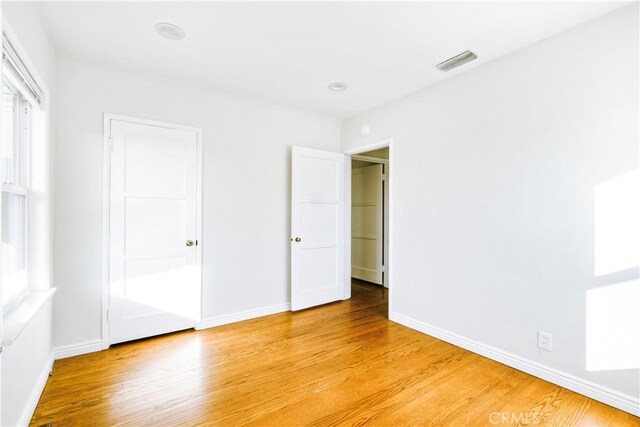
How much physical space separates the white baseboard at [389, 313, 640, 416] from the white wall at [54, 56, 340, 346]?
6.09 ft

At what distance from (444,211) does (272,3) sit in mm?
2256

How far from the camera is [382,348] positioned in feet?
9.19

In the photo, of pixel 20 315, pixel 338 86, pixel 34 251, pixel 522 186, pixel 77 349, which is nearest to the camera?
pixel 20 315

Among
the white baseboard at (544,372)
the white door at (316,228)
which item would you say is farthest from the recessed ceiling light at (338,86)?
the white baseboard at (544,372)

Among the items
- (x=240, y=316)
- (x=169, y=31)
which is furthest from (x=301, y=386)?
(x=169, y=31)

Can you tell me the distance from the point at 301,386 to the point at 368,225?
11.4 ft

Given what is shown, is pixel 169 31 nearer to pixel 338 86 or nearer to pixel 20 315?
pixel 338 86

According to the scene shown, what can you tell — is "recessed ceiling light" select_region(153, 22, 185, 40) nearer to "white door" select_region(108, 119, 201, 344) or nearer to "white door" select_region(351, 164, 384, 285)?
"white door" select_region(108, 119, 201, 344)

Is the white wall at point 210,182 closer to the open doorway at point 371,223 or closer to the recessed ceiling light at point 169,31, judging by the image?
the recessed ceiling light at point 169,31

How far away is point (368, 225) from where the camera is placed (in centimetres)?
538

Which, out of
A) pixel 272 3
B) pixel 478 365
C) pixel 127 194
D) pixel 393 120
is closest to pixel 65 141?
pixel 127 194

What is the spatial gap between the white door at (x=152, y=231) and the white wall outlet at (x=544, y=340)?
3020 mm

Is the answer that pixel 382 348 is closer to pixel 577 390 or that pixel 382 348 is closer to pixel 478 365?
pixel 478 365

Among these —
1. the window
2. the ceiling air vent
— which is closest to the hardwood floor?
the window
